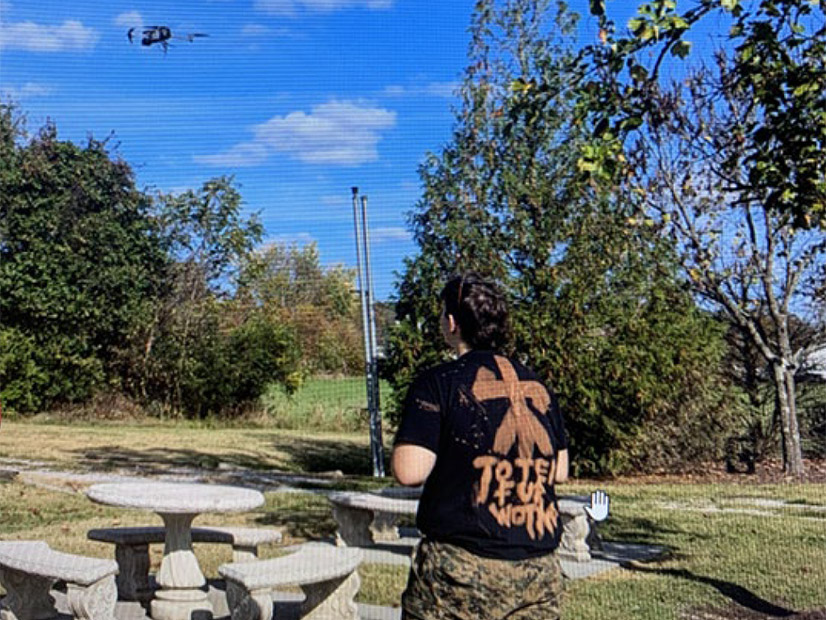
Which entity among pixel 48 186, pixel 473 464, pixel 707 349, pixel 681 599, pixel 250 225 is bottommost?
pixel 681 599

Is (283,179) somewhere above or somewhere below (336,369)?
above

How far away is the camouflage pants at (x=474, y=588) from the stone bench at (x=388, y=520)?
2710mm

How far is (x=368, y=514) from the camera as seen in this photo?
5.32 m

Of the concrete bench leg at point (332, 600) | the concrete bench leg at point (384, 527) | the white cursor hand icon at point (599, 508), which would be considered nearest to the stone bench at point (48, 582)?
the concrete bench leg at point (332, 600)

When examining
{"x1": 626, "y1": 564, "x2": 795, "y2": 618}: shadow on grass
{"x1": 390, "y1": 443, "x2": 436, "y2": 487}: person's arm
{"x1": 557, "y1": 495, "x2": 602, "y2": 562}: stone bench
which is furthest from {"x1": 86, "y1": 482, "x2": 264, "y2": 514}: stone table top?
{"x1": 626, "y1": 564, "x2": 795, "y2": 618}: shadow on grass

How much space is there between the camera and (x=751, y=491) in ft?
25.5

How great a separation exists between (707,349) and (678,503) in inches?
69.4

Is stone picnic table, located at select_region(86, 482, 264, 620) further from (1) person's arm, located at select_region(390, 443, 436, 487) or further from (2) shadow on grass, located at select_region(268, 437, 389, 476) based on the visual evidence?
(2) shadow on grass, located at select_region(268, 437, 389, 476)

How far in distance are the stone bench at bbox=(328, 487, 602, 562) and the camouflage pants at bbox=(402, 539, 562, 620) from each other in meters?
2.71

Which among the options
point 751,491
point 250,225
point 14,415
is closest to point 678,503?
point 751,491

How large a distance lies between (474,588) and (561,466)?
39 centimetres

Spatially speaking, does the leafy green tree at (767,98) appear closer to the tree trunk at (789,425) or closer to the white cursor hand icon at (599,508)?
the white cursor hand icon at (599,508)

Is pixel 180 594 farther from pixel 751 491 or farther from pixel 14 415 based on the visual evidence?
pixel 14 415

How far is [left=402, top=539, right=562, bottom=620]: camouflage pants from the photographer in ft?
6.35
